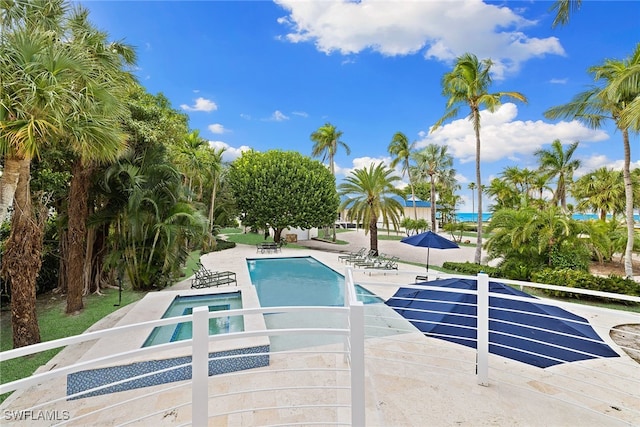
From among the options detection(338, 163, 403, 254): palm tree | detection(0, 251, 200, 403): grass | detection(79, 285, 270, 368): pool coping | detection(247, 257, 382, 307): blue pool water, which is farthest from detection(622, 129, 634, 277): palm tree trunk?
detection(0, 251, 200, 403): grass

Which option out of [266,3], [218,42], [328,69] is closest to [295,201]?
[328,69]

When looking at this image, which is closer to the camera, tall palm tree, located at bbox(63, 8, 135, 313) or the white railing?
the white railing

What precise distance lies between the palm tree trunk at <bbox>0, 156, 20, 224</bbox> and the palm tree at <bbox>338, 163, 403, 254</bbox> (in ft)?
54.0

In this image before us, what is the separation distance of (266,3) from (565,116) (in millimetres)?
12789

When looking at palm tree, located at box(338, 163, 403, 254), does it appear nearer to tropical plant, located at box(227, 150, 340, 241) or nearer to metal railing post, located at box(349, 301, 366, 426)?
tropical plant, located at box(227, 150, 340, 241)

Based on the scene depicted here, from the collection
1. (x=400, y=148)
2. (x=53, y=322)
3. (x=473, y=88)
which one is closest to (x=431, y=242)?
(x=473, y=88)

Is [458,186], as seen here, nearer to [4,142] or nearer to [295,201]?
[295,201]

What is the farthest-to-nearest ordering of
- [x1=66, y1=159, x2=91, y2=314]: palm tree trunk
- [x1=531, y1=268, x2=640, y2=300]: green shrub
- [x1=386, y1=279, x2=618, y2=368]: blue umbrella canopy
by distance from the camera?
1. [x1=531, y1=268, x2=640, y2=300]: green shrub
2. [x1=66, y1=159, x2=91, y2=314]: palm tree trunk
3. [x1=386, y1=279, x2=618, y2=368]: blue umbrella canopy

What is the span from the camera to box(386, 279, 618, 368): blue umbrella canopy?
13.2 ft

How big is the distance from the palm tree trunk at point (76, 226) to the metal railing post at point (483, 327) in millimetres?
8709

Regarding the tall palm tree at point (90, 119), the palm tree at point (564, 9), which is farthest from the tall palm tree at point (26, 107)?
the palm tree at point (564, 9)

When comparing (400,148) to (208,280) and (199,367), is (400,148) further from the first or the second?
(199,367)

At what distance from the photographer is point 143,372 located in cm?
434

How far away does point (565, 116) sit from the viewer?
12.4m
